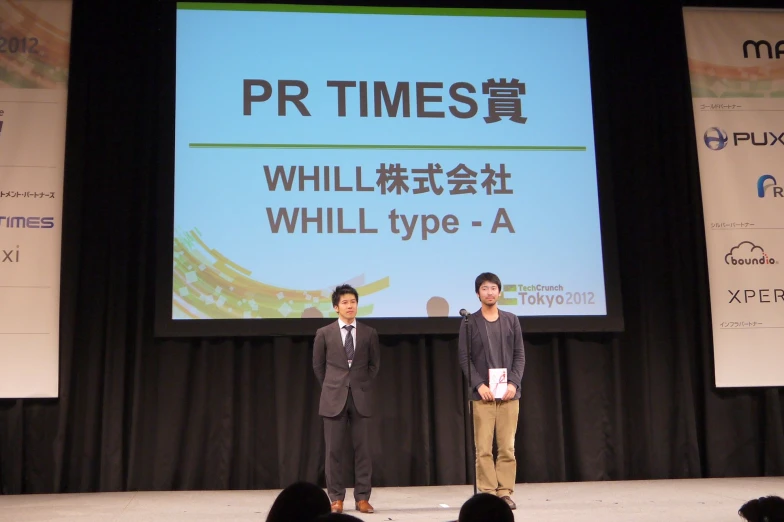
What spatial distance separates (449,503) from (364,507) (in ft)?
1.65

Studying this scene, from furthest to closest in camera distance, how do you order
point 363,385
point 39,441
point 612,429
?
1. point 612,429
2. point 39,441
3. point 363,385

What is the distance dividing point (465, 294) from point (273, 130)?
5.18 ft

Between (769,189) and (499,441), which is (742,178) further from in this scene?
(499,441)

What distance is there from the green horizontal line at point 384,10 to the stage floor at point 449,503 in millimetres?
3050

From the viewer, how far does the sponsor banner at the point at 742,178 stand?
543 centimetres

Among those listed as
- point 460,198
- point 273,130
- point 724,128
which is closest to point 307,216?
point 273,130

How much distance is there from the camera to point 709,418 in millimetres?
5469

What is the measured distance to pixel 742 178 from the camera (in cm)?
560

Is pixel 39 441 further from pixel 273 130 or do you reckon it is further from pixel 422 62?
pixel 422 62

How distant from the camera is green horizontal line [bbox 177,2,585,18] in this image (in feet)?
17.0

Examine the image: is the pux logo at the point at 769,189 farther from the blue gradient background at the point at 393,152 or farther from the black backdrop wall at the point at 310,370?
the blue gradient background at the point at 393,152

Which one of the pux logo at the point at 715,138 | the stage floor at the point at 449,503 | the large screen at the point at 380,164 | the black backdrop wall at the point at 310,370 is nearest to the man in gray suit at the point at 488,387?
the stage floor at the point at 449,503

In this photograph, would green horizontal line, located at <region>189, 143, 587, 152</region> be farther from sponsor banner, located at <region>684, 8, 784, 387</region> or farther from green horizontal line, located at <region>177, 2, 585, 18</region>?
sponsor banner, located at <region>684, 8, 784, 387</region>

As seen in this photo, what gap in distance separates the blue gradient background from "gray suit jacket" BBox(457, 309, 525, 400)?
75 cm
